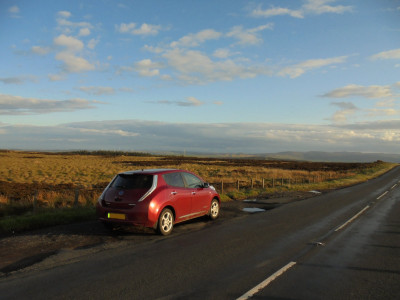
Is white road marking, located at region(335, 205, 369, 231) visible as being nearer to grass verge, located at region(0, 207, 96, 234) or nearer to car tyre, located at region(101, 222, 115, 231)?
car tyre, located at region(101, 222, 115, 231)

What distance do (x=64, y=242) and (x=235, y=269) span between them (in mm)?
4014

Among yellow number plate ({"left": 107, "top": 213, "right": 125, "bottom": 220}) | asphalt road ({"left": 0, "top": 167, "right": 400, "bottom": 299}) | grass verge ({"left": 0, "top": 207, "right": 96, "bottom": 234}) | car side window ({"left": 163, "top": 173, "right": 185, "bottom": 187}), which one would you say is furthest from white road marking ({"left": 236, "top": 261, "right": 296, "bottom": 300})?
grass verge ({"left": 0, "top": 207, "right": 96, "bottom": 234})

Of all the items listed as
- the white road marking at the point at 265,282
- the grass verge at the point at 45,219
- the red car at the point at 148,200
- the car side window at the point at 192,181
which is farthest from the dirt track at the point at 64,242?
the white road marking at the point at 265,282

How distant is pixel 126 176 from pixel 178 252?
104 inches

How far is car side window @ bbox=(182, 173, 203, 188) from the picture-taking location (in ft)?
30.0

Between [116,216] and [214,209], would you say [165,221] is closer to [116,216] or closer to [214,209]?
[116,216]

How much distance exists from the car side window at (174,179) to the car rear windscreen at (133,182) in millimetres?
502

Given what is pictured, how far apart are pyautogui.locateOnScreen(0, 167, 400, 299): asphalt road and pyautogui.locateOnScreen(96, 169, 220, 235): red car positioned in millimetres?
547

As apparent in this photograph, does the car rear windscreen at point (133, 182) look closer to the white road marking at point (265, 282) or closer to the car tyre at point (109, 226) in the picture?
the car tyre at point (109, 226)

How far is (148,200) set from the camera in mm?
7602

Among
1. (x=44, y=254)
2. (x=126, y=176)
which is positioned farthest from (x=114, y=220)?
(x=44, y=254)

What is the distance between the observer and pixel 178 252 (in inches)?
255

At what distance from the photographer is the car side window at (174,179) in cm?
837

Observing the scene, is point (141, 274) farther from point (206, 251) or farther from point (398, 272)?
point (398, 272)
